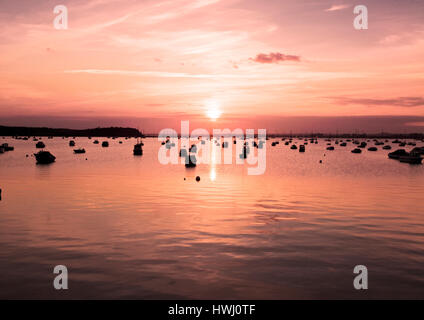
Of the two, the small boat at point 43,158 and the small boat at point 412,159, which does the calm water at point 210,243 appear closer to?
the small boat at point 43,158

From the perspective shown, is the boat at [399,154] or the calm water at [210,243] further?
the boat at [399,154]

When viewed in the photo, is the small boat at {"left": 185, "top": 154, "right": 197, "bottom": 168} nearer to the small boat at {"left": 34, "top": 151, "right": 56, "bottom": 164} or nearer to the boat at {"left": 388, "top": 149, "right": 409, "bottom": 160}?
the small boat at {"left": 34, "top": 151, "right": 56, "bottom": 164}

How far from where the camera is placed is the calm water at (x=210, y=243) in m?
15.0


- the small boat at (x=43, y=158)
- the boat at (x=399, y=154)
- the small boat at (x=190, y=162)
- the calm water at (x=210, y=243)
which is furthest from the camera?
the boat at (x=399, y=154)

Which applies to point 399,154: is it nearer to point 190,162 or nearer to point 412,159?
point 412,159

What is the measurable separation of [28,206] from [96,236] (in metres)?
13.9

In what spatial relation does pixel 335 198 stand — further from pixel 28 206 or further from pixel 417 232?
pixel 28 206

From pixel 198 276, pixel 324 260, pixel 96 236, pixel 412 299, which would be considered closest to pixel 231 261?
pixel 198 276

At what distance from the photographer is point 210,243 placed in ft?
71.2

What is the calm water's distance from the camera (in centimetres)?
1497

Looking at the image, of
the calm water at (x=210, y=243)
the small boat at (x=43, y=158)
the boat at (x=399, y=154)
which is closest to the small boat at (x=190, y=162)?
the small boat at (x=43, y=158)

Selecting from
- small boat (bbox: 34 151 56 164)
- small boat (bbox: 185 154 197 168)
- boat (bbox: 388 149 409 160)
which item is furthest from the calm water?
boat (bbox: 388 149 409 160)

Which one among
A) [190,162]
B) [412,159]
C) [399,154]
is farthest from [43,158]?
[399,154]
